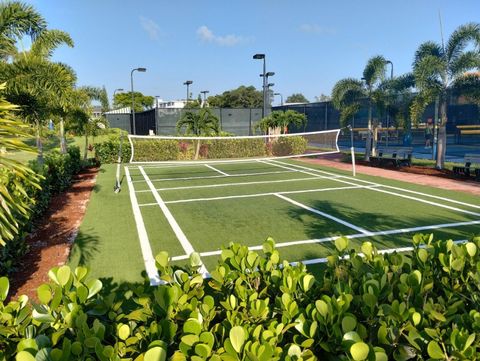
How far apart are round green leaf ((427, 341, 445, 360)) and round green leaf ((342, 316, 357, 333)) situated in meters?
0.37

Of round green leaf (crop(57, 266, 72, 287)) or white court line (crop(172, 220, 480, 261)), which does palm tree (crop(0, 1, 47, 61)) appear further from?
round green leaf (crop(57, 266, 72, 287))

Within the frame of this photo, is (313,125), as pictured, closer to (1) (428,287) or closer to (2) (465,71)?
(2) (465,71)

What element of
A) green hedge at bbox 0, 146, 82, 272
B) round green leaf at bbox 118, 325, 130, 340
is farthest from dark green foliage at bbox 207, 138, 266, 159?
round green leaf at bbox 118, 325, 130, 340

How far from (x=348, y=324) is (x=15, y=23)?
1233cm

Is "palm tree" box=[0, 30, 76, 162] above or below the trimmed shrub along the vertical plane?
above

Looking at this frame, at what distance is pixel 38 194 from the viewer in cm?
962

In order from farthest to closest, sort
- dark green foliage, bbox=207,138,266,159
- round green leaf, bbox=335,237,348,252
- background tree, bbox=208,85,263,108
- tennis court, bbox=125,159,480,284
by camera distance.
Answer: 1. background tree, bbox=208,85,263,108
2. dark green foliage, bbox=207,138,266,159
3. tennis court, bbox=125,159,480,284
4. round green leaf, bbox=335,237,348,252

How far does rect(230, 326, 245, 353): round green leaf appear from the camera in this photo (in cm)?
183

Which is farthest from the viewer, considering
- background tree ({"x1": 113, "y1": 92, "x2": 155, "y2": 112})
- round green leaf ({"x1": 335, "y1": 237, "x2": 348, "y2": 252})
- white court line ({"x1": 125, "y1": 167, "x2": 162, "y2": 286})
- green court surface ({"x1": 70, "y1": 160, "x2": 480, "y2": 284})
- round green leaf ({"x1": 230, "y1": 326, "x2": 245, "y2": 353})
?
background tree ({"x1": 113, "y1": 92, "x2": 155, "y2": 112})

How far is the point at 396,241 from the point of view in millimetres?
8281

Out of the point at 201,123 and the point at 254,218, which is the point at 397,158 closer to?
the point at 201,123

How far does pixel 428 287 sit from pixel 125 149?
25.8m

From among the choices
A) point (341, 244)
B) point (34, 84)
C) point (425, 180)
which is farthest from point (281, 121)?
point (341, 244)

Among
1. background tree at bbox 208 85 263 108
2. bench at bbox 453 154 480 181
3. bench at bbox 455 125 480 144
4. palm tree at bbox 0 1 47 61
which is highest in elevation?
background tree at bbox 208 85 263 108
